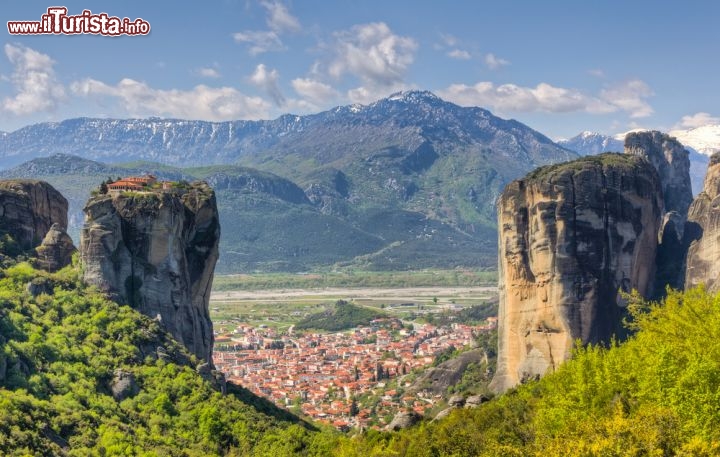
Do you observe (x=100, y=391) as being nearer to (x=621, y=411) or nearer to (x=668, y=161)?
(x=621, y=411)

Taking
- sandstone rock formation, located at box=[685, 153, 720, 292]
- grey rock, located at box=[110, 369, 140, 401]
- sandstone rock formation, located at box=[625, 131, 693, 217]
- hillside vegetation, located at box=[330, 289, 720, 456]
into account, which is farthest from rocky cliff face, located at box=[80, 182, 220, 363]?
sandstone rock formation, located at box=[625, 131, 693, 217]

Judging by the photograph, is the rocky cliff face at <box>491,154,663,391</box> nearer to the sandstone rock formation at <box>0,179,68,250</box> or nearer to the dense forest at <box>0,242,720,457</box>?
the dense forest at <box>0,242,720,457</box>

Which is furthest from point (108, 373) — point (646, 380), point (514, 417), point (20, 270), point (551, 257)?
point (551, 257)

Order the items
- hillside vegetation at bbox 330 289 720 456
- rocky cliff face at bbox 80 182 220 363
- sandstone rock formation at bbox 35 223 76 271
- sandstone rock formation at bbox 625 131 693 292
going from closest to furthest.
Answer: hillside vegetation at bbox 330 289 720 456 < rocky cliff face at bbox 80 182 220 363 < sandstone rock formation at bbox 35 223 76 271 < sandstone rock formation at bbox 625 131 693 292

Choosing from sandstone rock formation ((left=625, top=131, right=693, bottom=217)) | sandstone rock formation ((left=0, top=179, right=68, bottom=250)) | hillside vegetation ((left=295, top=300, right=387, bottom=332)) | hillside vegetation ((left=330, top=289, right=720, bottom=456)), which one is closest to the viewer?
hillside vegetation ((left=330, top=289, right=720, bottom=456))

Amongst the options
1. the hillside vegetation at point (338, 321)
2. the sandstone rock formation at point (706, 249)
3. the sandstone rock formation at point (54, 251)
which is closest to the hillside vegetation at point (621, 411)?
the sandstone rock formation at point (706, 249)

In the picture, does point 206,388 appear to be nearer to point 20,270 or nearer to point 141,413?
point 141,413

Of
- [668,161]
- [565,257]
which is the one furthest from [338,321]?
[565,257]
